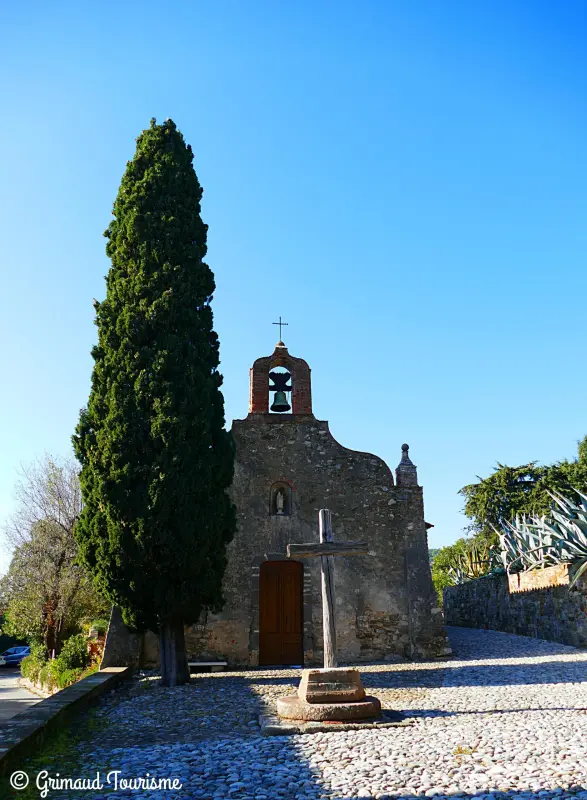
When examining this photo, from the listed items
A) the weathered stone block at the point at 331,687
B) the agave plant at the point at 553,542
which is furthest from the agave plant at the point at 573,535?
the weathered stone block at the point at 331,687

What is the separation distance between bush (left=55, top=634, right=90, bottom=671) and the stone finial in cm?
895

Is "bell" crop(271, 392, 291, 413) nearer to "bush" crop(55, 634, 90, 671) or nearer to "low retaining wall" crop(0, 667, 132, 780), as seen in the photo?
"low retaining wall" crop(0, 667, 132, 780)

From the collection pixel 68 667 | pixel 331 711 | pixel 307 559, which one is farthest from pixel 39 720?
pixel 68 667

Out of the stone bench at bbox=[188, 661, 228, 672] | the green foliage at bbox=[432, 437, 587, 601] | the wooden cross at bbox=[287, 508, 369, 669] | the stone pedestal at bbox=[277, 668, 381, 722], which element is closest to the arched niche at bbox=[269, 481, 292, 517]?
the stone bench at bbox=[188, 661, 228, 672]

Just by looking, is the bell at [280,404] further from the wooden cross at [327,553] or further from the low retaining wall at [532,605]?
the low retaining wall at [532,605]

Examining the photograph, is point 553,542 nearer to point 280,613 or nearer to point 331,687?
point 280,613

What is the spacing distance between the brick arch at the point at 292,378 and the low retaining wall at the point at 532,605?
700cm

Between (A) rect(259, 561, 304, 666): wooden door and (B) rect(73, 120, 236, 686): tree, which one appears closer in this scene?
(B) rect(73, 120, 236, 686): tree

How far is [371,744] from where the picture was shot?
552cm

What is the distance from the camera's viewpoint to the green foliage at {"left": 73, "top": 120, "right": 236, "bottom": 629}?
33.0ft

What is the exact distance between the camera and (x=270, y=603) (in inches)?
510

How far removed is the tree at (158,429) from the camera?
1004cm

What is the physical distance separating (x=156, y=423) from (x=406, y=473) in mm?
6296

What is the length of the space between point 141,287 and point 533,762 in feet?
31.1
